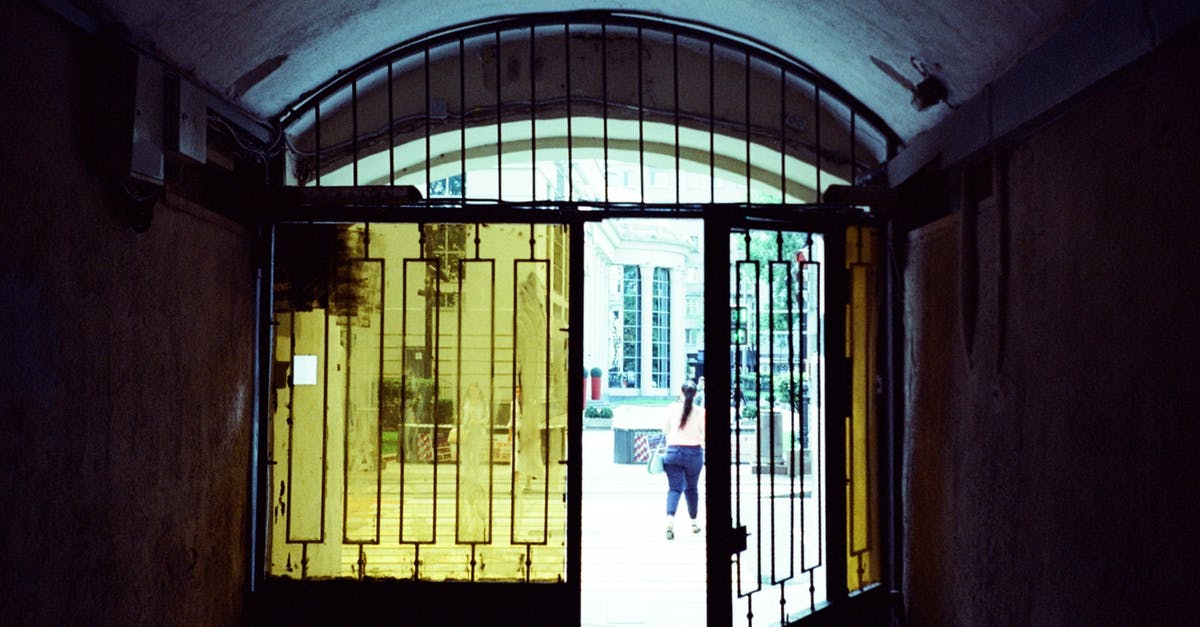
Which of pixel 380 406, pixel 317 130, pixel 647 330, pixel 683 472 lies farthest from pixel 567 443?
pixel 647 330

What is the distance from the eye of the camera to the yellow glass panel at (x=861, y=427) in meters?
5.62

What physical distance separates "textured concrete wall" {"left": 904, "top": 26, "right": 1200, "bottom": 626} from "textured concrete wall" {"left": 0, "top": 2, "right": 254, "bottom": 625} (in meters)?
3.39

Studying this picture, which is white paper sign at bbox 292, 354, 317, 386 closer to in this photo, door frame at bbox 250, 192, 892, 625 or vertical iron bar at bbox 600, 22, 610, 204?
door frame at bbox 250, 192, 892, 625

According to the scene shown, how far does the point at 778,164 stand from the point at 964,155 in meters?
1.86

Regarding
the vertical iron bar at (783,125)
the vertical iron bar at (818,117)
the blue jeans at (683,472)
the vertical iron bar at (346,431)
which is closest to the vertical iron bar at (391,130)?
the vertical iron bar at (346,431)

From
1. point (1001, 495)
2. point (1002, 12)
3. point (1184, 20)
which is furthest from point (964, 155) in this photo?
point (1184, 20)

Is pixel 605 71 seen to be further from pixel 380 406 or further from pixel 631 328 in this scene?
pixel 631 328

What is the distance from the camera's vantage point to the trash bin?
13.8 metres

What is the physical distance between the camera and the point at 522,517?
5.36 m

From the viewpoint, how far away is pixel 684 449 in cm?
828

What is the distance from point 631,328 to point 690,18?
1969cm

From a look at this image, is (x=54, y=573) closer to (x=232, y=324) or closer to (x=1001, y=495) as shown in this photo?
(x=232, y=324)

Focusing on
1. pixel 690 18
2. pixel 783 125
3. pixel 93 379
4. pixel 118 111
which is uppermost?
pixel 690 18

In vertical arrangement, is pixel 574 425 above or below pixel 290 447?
above
